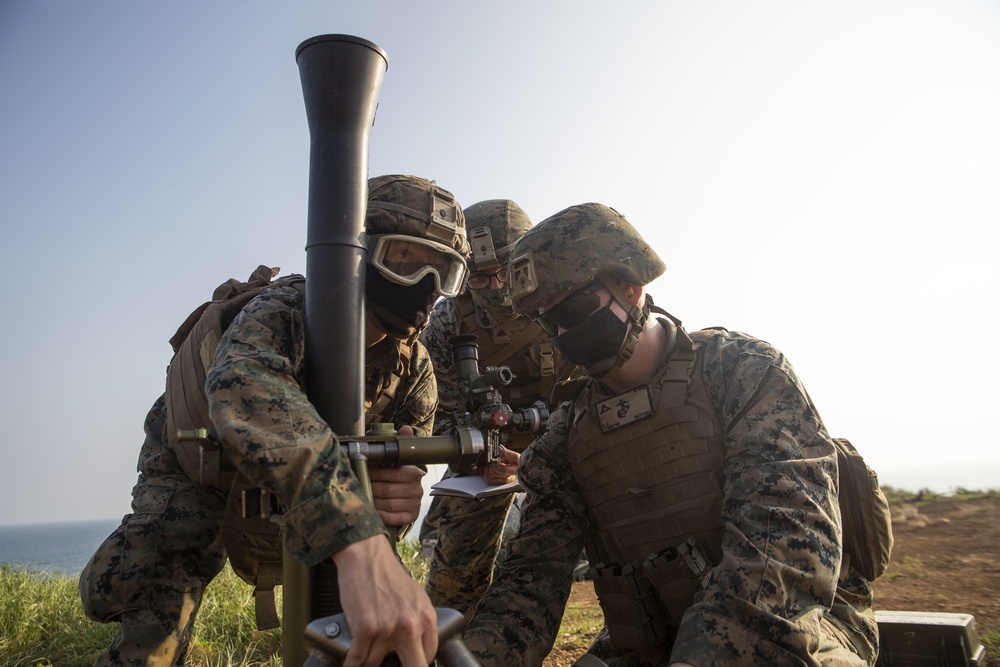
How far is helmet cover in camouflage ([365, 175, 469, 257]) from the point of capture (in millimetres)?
3398

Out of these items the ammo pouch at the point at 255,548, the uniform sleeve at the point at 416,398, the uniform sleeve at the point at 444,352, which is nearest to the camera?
the ammo pouch at the point at 255,548

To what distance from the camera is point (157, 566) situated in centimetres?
324

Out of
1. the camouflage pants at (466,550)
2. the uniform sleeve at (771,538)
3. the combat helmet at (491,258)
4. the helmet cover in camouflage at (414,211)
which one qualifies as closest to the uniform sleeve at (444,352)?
the combat helmet at (491,258)

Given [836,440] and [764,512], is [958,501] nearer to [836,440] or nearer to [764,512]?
[836,440]

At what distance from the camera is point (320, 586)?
2.37m

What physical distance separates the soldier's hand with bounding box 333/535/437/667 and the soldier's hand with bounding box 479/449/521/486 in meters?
1.44

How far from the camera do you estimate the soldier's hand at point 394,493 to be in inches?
108

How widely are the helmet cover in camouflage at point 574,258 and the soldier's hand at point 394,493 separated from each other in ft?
3.60

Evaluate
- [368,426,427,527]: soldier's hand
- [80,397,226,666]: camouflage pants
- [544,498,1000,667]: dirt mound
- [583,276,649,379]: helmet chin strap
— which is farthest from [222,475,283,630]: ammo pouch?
[544,498,1000,667]: dirt mound

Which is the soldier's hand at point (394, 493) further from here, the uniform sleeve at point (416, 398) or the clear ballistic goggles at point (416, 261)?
the uniform sleeve at point (416, 398)

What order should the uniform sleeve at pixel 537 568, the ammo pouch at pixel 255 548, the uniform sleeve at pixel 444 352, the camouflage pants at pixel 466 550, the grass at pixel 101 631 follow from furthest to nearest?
the uniform sleeve at pixel 444 352 → the camouflage pants at pixel 466 550 → the grass at pixel 101 631 → the ammo pouch at pixel 255 548 → the uniform sleeve at pixel 537 568

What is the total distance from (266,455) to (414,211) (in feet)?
5.07

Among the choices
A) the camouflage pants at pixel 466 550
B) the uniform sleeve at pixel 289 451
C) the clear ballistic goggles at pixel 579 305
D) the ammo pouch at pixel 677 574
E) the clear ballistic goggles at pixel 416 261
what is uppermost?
the clear ballistic goggles at pixel 416 261

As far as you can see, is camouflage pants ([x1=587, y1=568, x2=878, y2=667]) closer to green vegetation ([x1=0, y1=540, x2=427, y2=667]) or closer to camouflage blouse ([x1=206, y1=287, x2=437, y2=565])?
camouflage blouse ([x1=206, y1=287, x2=437, y2=565])
